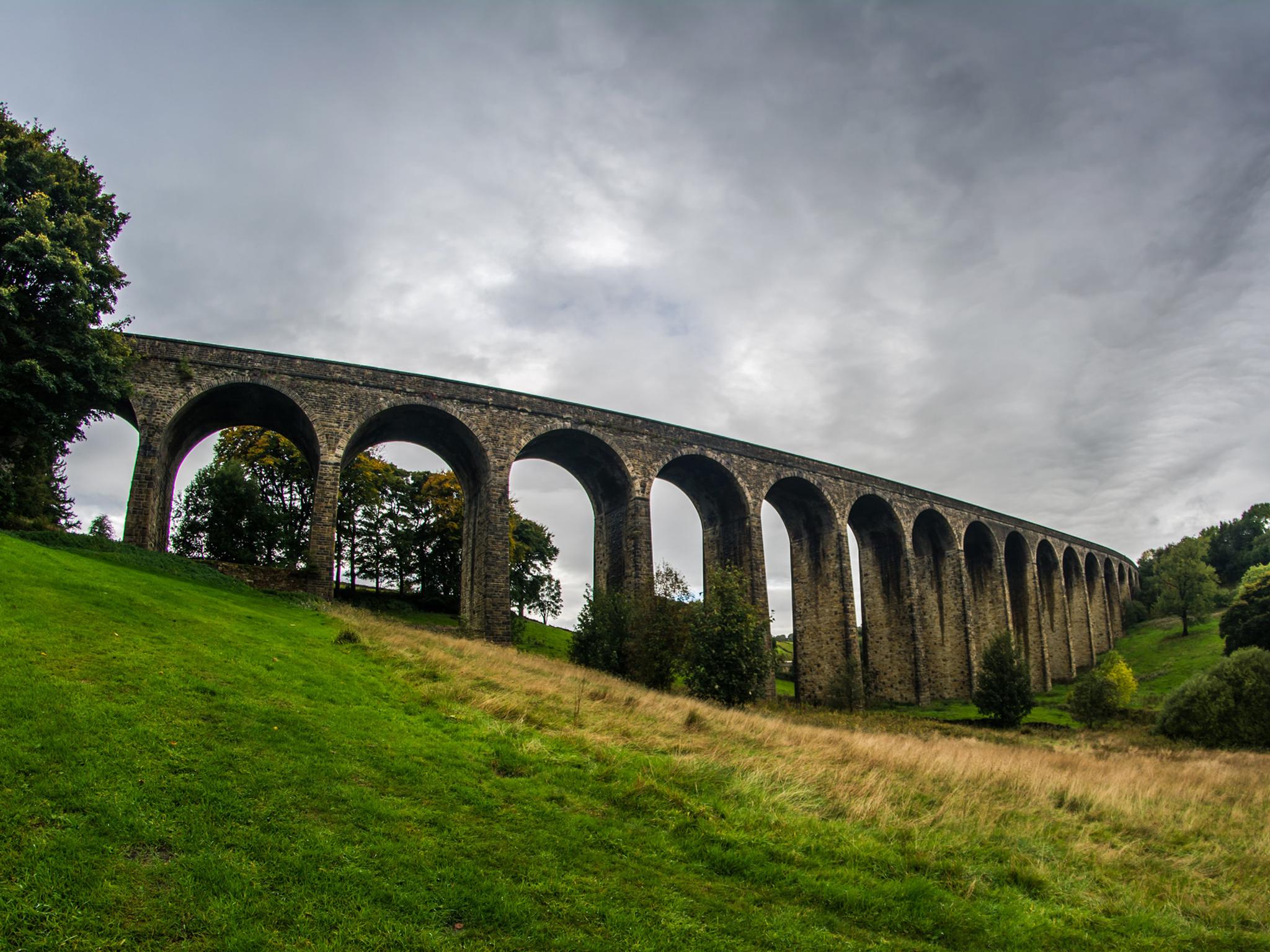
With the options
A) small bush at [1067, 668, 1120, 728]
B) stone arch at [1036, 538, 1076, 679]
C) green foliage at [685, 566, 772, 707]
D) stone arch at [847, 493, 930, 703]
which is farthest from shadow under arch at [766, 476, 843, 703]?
stone arch at [1036, 538, 1076, 679]

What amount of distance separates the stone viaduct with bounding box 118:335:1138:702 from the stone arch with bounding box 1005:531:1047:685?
12 cm

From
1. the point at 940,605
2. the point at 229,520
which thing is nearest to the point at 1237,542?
the point at 940,605

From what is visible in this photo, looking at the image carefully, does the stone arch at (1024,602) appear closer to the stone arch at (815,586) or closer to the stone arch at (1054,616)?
the stone arch at (1054,616)

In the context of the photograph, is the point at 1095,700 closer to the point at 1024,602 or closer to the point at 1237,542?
the point at 1024,602

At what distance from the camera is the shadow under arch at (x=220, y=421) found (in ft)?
75.7

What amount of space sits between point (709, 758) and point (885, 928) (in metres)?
4.14

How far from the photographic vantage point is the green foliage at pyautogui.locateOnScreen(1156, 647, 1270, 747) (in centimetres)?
2414

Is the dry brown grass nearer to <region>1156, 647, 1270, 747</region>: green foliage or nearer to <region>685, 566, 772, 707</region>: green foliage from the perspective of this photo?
<region>685, 566, 772, 707</region>: green foliage

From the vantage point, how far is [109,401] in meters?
20.2

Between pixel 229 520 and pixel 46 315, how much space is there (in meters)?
19.1

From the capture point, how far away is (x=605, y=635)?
24719mm

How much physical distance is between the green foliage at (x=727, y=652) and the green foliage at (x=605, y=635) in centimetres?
256

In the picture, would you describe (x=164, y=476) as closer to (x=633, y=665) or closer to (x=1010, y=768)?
(x=633, y=665)

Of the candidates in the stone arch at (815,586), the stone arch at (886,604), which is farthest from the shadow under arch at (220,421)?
the stone arch at (886,604)
